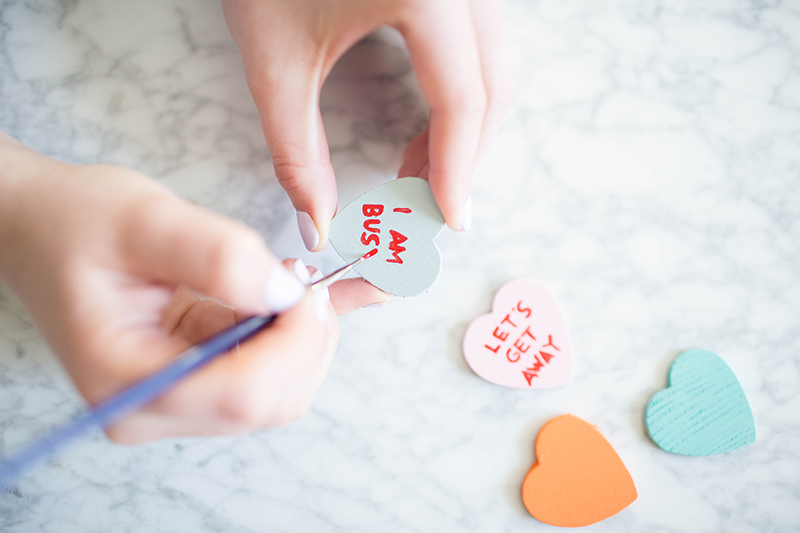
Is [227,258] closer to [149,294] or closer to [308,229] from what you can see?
[149,294]

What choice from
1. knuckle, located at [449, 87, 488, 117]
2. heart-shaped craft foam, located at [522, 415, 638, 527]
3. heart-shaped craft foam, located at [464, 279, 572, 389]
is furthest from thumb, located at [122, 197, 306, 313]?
heart-shaped craft foam, located at [522, 415, 638, 527]

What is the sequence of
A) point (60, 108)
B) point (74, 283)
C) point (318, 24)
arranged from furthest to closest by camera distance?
point (60, 108), point (318, 24), point (74, 283)

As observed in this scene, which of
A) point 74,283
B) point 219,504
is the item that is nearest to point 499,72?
point 74,283

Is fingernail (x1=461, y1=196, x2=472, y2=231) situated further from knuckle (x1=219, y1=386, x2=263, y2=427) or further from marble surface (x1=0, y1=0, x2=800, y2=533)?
knuckle (x1=219, y1=386, x2=263, y2=427)

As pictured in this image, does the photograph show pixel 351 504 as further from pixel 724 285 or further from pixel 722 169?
pixel 722 169

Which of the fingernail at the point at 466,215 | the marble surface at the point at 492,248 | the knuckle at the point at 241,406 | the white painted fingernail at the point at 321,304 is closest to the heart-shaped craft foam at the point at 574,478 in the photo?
the marble surface at the point at 492,248
